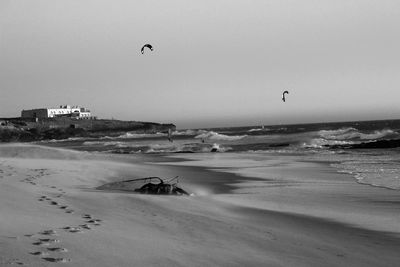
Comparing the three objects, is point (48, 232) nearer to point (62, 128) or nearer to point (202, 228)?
point (202, 228)

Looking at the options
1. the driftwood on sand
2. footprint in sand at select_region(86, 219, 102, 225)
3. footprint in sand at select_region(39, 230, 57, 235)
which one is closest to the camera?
footprint in sand at select_region(39, 230, 57, 235)

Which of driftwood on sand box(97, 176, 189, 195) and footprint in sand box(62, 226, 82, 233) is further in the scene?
driftwood on sand box(97, 176, 189, 195)

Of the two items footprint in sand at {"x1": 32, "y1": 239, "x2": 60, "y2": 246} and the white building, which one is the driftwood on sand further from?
the white building

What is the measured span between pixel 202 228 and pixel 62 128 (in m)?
91.6

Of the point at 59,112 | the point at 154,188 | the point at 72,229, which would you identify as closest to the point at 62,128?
the point at 59,112

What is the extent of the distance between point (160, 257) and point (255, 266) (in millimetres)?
1012

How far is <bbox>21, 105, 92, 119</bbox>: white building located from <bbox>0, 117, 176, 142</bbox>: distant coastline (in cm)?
1943

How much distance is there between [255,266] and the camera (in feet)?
17.2

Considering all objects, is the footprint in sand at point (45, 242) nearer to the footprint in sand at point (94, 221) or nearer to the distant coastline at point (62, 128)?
the footprint in sand at point (94, 221)

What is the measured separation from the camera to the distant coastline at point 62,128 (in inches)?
3229

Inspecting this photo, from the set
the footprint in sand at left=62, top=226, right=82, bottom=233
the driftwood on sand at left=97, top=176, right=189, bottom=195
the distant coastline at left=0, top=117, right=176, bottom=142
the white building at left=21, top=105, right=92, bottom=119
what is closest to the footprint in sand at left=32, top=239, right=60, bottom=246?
the footprint in sand at left=62, top=226, right=82, bottom=233

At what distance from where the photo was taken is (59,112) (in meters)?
136

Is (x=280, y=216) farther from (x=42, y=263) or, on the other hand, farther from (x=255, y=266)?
(x=42, y=263)

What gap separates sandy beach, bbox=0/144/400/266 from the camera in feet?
17.1
